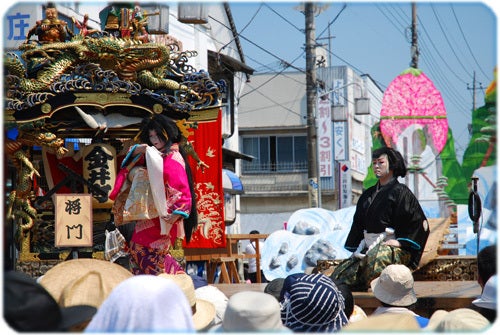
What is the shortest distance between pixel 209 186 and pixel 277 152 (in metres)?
23.9

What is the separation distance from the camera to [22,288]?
8.85 ft

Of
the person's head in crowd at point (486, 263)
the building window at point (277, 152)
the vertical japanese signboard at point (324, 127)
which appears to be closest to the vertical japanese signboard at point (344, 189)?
the vertical japanese signboard at point (324, 127)

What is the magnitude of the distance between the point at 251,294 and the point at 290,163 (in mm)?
32834

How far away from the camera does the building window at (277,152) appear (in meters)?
35.4

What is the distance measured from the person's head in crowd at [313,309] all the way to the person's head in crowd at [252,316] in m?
0.85

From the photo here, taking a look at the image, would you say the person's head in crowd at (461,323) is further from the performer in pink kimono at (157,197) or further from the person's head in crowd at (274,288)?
the performer in pink kimono at (157,197)

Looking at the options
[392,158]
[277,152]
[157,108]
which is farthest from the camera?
[277,152]

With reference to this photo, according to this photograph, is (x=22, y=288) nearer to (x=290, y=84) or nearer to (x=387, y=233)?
(x=387, y=233)

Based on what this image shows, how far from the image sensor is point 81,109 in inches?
393

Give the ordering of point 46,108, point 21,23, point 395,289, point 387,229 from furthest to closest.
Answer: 1. point 21,23
2. point 46,108
3. point 387,229
4. point 395,289

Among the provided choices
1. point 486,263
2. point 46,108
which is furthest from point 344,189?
point 486,263

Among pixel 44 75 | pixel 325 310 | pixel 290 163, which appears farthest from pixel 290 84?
pixel 325 310

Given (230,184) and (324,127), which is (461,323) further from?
(324,127)

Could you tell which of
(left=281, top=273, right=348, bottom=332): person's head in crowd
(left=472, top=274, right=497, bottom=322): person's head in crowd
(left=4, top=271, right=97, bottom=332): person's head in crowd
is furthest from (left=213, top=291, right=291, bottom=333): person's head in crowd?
(left=472, top=274, right=497, bottom=322): person's head in crowd
